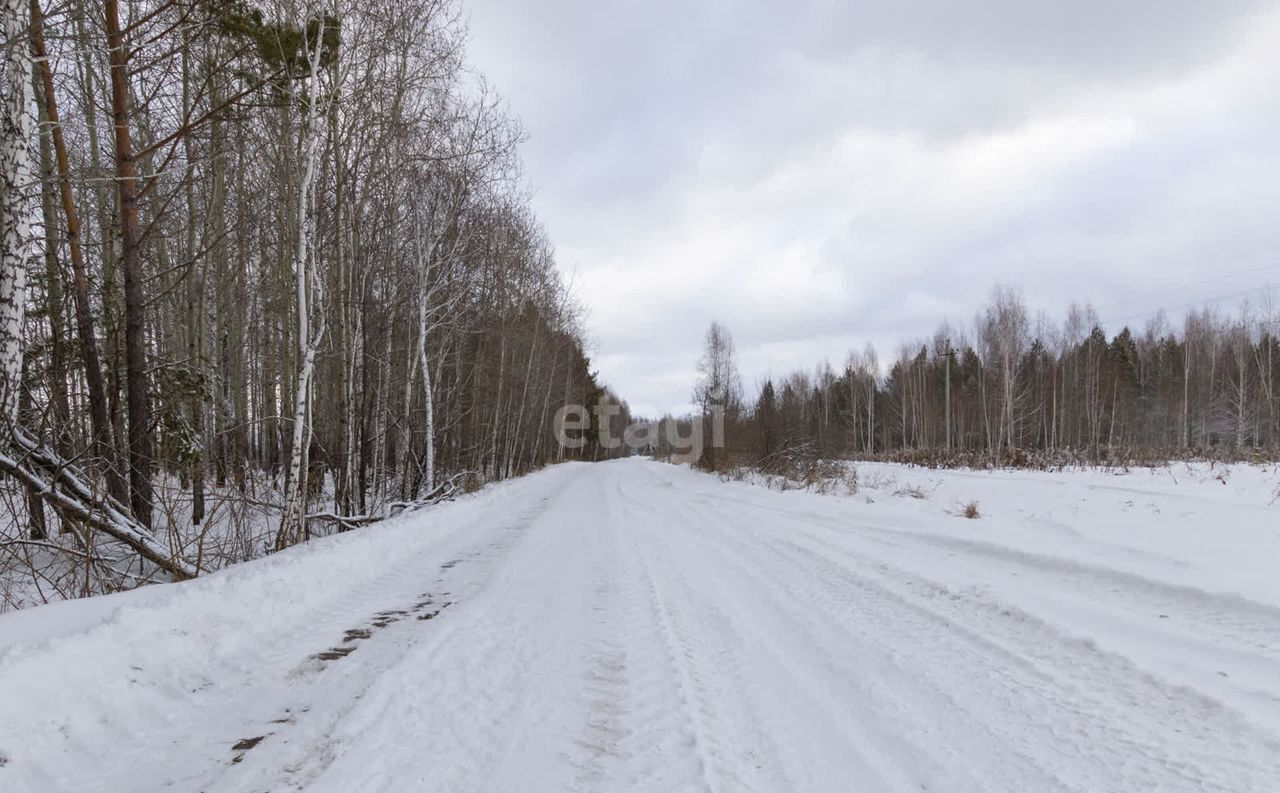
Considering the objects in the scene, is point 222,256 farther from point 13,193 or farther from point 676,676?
point 676,676

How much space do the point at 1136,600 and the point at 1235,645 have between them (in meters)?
1.04

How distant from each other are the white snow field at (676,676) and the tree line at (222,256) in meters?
2.49

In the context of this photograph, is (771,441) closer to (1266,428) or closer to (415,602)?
(415,602)

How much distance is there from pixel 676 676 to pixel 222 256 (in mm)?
15965

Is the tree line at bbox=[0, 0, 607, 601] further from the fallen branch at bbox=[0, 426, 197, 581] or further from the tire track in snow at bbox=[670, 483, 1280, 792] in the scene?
the tire track in snow at bbox=[670, 483, 1280, 792]

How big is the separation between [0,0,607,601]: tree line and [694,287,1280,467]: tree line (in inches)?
569

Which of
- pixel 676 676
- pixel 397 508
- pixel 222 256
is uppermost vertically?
pixel 222 256

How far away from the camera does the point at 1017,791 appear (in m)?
2.09

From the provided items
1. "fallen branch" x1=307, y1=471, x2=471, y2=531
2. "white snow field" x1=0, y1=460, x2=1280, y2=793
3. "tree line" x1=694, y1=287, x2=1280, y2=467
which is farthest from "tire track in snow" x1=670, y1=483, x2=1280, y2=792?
"tree line" x1=694, y1=287, x2=1280, y2=467

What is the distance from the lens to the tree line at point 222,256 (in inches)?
217

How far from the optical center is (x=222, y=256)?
13.9 metres

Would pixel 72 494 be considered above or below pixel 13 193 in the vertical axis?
below

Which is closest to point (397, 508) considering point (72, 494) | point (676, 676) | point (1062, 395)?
point (72, 494)

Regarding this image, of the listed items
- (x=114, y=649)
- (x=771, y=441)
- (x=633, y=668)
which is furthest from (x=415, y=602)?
(x=771, y=441)
